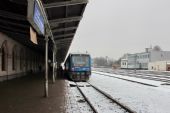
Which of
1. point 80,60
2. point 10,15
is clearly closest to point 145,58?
point 80,60

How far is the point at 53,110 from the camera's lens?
11781mm

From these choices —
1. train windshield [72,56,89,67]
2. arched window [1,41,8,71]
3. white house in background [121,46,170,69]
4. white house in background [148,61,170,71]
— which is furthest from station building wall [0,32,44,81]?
white house in background [121,46,170,69]

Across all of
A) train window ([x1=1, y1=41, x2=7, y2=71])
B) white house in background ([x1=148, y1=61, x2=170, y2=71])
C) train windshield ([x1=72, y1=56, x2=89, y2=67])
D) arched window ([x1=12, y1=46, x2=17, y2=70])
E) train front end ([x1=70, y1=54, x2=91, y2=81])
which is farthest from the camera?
white house in background ([x1=148, y1=61, x2=170, y2=71])

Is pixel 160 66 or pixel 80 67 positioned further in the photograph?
pixel 160 66

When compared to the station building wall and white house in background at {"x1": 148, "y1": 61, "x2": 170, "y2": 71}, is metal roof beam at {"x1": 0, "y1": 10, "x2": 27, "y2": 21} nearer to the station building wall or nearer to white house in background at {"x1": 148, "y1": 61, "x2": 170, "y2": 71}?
the station building wall

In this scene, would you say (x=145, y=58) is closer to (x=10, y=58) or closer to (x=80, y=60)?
(x=80, y=60)

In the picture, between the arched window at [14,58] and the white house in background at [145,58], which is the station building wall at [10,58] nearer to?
the arched window at [14,58]

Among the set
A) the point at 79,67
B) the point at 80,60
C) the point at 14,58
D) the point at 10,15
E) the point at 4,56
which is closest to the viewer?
the point at 10,15

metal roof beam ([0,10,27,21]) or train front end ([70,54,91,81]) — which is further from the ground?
metal roof beam ([0,10,27,21])

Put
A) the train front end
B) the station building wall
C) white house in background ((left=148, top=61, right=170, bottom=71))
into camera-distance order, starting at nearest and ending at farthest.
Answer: the station building wall < the train front end < white house in background ((left=148, top=61, right=170, bottom=71))

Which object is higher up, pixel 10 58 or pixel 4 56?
pixel 4 56

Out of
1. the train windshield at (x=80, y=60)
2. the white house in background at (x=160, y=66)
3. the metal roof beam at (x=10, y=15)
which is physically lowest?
the white house in background at (x=160, y=66)

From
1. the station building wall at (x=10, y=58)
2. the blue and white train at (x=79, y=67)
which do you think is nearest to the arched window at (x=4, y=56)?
the station building wall at (x=10, y=58)

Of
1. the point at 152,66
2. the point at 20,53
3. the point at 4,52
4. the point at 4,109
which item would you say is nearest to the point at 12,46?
the point at 4,52
